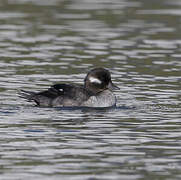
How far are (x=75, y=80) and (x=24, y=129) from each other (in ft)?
19.9

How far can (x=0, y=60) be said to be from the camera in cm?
2245

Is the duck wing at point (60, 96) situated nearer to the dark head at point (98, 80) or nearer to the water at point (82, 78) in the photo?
the water at point (82, 78)

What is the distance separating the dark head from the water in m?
0.46

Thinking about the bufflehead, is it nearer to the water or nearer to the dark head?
the dark head

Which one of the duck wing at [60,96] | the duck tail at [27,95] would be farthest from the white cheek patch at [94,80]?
the duck tail at [27,95]

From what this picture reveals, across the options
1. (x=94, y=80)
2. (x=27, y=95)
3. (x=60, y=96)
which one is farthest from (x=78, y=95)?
(x=27, y=95)

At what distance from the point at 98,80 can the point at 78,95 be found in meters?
0.82

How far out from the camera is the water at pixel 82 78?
11.8 metres

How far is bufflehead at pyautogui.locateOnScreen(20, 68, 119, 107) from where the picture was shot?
16578mm

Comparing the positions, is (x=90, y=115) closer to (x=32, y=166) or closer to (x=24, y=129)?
(x=24, y=129)

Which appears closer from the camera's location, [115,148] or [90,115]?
[115,148]

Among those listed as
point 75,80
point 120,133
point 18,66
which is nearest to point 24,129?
point 120,133

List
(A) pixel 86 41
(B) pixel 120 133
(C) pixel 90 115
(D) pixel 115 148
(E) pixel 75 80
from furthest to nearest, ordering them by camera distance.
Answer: (A) pixel 86 41
(E) pixel 75 80
(C) pixel 90 115
(B) pixel 120 133
(D) pixel 115 148

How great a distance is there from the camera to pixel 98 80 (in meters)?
17.3
